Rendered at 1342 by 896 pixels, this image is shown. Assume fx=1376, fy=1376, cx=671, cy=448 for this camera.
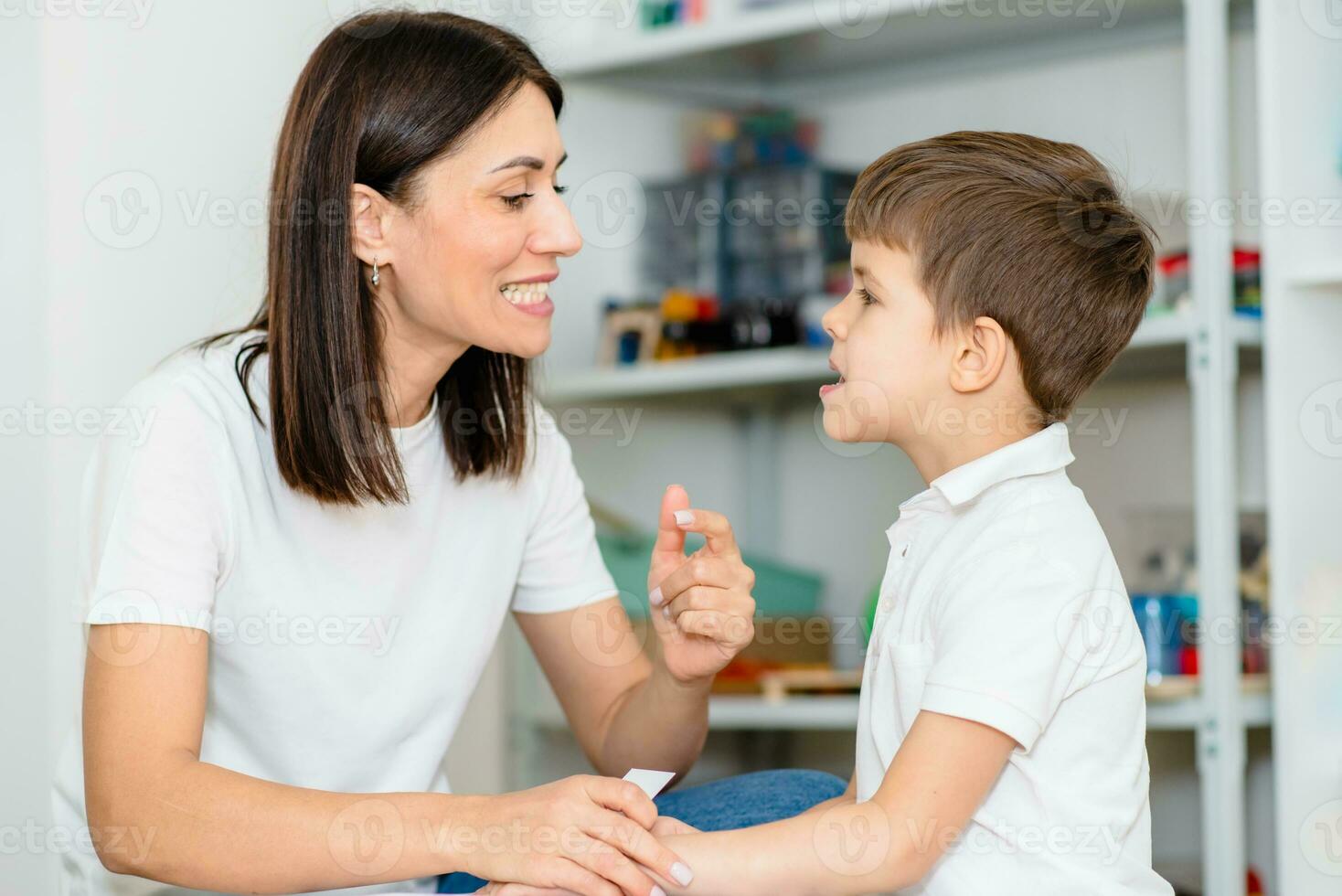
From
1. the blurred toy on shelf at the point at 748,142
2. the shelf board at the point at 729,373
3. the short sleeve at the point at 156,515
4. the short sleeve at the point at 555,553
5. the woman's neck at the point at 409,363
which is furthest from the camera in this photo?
the blurred toy on shelf at the point at 748,142

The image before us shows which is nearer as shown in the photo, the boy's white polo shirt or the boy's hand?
the boy's white polo shirt

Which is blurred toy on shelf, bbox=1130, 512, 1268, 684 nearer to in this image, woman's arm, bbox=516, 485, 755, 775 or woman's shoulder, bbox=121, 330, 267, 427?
woman's arm, bbox=516, 485, 755, 775

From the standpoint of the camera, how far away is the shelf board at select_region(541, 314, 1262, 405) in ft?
6.17

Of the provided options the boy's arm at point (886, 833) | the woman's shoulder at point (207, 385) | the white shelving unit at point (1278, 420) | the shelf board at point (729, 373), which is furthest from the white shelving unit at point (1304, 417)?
the woman's shoulder at point (207, 385)

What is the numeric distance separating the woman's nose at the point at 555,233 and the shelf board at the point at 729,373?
2.31 feet

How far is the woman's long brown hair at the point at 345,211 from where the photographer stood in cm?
112

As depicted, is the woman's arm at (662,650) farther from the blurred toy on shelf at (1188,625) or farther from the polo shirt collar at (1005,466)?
the blurred toy on shelf at (1188,625)

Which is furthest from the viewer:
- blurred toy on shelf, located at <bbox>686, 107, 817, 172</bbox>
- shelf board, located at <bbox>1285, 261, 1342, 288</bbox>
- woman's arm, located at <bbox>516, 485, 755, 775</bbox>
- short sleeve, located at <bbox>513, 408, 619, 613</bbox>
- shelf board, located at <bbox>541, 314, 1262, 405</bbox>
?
blurred toy on shelf, located at <bbox>686, 107, 817, 172</bbox>

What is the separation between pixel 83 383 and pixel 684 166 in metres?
1.13

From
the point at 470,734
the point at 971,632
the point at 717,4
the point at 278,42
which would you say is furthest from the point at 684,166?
the point at 971,632

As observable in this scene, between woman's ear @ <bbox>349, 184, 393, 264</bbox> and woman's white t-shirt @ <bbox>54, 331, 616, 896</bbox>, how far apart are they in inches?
5.0

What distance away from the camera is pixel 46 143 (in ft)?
4.96

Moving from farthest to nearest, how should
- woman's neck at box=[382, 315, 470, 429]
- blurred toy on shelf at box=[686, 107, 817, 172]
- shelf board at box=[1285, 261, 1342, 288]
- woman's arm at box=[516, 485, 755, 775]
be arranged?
blurred toy on shelf at box=[686, 107, 817, 172]
shelf board at box=[1285, 261, 1342, 288]
woman's neck at box=[382, 315, 470, 429]
woman's arm at box=[516, 485, 755, 775]

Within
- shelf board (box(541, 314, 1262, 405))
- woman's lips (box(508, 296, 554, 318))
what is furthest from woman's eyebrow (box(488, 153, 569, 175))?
shelf board (box(541, 314, 1262, 405))
